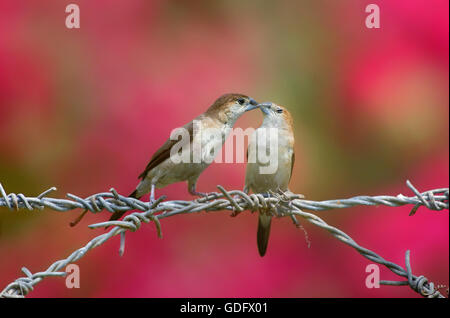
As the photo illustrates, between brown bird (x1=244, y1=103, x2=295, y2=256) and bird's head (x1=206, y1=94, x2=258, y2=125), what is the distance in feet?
1.13

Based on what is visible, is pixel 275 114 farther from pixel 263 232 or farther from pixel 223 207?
pixel 223 207

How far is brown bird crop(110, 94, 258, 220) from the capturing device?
2.77 metres

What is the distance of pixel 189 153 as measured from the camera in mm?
2768

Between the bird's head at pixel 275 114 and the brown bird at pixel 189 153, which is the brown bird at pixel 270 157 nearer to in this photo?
the bird's head at pixel 275 114

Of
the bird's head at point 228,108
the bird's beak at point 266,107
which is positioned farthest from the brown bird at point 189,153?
the bird's beak at point 266,107

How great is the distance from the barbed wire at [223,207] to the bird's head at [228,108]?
0.94m

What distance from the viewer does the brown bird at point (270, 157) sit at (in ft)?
11.1

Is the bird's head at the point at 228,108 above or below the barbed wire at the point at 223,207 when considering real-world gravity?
above

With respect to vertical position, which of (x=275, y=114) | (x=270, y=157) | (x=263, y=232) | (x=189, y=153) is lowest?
(x=263, y=232)

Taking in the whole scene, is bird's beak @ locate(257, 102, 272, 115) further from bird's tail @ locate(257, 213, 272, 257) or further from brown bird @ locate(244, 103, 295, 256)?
bird's tail @ locate(257, 213, 272, 257)

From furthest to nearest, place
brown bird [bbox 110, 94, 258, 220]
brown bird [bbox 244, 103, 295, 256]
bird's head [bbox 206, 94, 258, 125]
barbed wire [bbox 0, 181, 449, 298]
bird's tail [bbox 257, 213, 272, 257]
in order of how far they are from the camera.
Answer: bird's tail [bbox 257, 213, 272, 257]
brown bird [bbox 244, 103, 295, 256]
bird's head [bbox 206, 94, 258, 125]
brown bird [bbox 110, 94, 258, 220]
barbed wire [bbox 0, 181, 449, 298]

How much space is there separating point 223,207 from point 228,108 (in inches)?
42.8

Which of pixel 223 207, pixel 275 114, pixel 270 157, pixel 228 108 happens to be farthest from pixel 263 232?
pixel 223 207

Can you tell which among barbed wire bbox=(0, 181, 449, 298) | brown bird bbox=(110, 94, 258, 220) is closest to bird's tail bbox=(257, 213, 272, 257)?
brown bird bbox=(110, 94, 258, 220)
